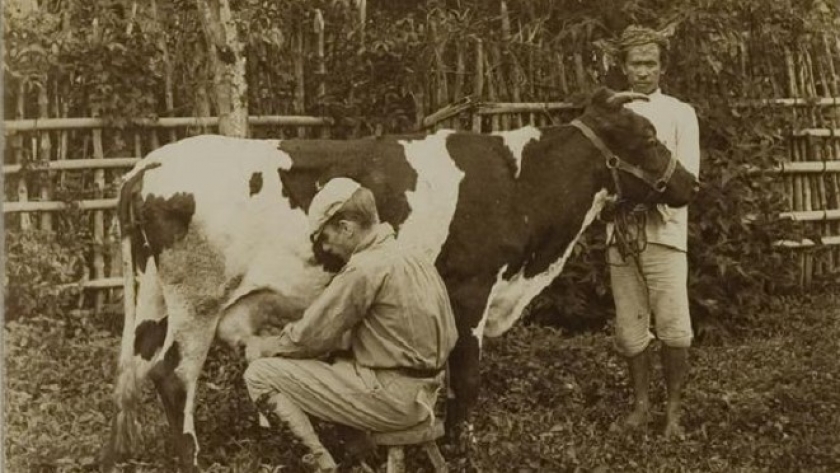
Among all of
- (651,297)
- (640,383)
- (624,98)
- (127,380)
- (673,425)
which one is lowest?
(673,425)

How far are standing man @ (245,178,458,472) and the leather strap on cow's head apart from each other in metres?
1.77

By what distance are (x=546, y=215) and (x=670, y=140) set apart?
88 cm

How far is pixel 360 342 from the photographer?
4988 mm

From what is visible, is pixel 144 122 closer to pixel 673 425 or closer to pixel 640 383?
pixel 640 383

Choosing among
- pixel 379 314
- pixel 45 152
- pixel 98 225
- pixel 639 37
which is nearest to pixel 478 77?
pixel 639 37

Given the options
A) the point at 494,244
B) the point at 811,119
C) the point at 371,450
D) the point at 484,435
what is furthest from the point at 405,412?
the point at 811,119

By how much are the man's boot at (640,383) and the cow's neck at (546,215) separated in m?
0.76

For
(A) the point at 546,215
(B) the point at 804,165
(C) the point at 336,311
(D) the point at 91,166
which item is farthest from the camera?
(B) the point at 804,165

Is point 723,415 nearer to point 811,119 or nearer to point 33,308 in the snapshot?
point 811,119

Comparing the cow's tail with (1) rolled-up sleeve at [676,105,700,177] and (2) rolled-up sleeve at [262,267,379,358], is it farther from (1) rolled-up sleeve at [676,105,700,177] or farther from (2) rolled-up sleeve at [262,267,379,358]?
(1) rolled-up sleeve at [676,105,700,177]

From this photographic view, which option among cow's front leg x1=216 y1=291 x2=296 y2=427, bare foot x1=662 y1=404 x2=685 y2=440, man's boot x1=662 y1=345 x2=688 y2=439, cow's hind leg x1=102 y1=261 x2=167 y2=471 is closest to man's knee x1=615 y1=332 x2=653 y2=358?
man's boot x1=662 y1=345 x2=688 y2=439

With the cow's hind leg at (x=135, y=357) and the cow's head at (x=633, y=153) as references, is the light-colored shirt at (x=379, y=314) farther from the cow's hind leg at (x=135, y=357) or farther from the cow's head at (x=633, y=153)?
the cow's head at (x=633, y=153)

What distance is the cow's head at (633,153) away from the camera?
20.5 ft

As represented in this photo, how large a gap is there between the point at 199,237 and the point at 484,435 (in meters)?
1.81
